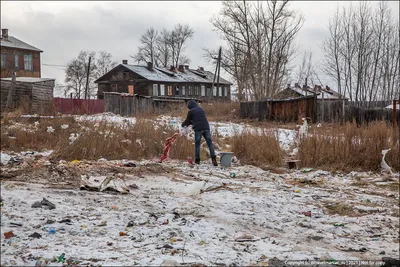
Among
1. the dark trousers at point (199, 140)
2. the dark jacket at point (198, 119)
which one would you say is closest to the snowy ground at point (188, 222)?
the dark trousers at point (199, 140)

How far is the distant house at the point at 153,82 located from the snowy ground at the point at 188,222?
136 feet

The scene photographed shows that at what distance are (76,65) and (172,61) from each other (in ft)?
46.7

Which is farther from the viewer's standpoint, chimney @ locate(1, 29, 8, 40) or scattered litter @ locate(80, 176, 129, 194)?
chimney @ locate(1, 29, 8, 40)

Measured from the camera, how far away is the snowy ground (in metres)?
4.31

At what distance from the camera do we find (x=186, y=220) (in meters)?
5.39

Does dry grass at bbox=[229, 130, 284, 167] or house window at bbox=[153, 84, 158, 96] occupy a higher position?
house window at bbox=[153, 84, 158, 96]

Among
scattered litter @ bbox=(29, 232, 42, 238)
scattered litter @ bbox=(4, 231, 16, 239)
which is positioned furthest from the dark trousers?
scattered litter @ bbox=(4, 231, 16, 239)

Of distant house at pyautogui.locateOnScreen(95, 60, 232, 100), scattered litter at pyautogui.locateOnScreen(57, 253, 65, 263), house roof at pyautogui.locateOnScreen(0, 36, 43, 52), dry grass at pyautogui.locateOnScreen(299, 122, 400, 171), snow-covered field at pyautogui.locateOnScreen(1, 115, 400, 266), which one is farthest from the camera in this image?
distant house at pyautogui.locateOnScreen(95, 60, 232, 100)

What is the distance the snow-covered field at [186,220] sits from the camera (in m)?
4.29

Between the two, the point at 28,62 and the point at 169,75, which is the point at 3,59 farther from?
the point at 169,75

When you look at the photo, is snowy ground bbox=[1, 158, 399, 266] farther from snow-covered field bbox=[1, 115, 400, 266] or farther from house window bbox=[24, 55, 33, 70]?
house window bbox=[24, 55, 33, 70]

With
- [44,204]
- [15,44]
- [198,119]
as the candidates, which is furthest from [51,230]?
[15,44]

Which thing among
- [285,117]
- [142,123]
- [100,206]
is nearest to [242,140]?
[142,123]

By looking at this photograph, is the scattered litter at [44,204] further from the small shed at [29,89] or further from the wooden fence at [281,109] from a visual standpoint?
the small shed at [29,89]
